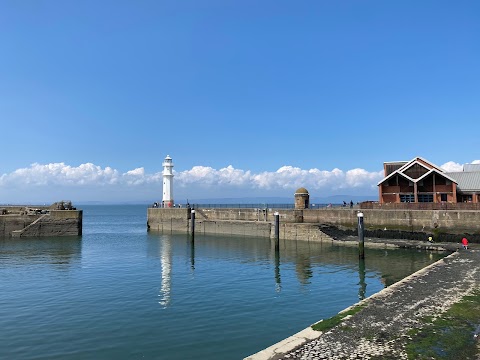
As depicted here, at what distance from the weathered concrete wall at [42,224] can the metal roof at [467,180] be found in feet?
180

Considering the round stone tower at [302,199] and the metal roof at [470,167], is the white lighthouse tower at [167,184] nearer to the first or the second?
the round stone tower at [302,199]

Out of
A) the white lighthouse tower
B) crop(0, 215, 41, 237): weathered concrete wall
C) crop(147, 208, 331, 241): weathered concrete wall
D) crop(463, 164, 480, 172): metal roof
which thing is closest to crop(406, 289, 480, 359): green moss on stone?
crop(147, 208, 331, 241): weathered concrete wall

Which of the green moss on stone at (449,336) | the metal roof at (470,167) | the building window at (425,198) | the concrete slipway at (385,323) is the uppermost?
the metal roof at (470,167)

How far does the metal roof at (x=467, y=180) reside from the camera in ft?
152

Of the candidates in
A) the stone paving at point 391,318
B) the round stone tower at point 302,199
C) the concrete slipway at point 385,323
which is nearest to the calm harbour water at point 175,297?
the concrete slipway at point 385,323

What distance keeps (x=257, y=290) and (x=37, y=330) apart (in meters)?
11.9

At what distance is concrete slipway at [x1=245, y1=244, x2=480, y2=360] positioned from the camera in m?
10.2

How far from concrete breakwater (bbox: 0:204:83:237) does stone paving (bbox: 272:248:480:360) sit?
162ft

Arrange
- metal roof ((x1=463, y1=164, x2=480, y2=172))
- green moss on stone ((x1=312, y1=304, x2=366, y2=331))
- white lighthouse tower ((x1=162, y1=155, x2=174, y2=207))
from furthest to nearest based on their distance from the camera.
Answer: white lighthouse tower ((x1=162, y1=155, x2=174, y2=207))
metal roof ((x1=463, y1=164, x2=480, y2=172))
green moss on stone ((x1=312, y1=304, x2=366, y2=331))

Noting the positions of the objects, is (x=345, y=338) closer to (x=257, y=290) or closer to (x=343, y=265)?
(x=257, y=290)

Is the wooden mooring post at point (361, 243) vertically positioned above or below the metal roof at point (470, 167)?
below

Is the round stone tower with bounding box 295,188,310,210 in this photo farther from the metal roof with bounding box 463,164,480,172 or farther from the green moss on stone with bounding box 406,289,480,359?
the green moss on stone with bounding box 406,289,480,359

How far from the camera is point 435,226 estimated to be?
3856 centimetres

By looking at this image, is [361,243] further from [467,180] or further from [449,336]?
[467,180]
